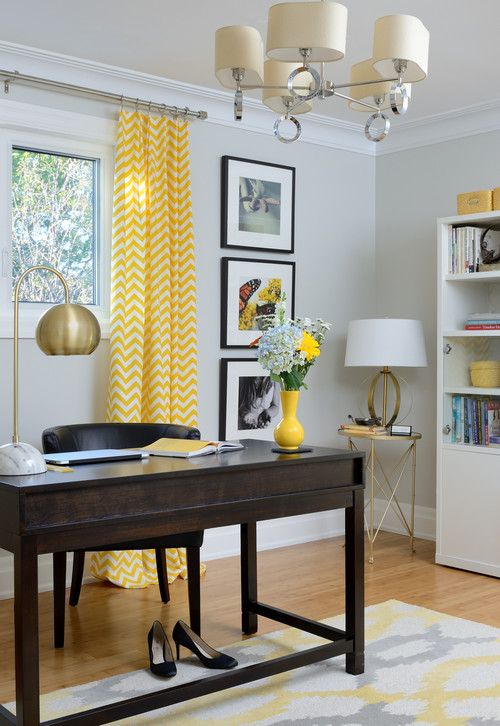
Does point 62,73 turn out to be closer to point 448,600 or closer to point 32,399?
point 32,399

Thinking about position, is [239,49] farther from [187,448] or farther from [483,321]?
[483,321]

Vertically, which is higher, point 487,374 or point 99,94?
point 99,94

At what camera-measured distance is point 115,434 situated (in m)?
4.14

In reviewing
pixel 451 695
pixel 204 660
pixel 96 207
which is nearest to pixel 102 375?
pixel 96 207

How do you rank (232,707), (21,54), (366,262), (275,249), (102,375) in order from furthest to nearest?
(366,262) → (275,249) → (102,375) → (21,54) → (232,707)

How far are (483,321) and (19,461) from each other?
3125 mm

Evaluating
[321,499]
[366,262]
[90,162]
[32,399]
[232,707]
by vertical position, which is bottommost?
[232,707]

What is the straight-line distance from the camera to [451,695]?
3084 mm

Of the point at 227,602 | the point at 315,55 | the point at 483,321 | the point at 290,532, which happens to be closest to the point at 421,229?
the point at 483,321

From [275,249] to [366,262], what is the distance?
0.90 meters

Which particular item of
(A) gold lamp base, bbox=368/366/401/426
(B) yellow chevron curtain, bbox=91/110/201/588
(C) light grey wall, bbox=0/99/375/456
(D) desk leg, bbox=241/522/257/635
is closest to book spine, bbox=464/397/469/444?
(A) gold lamp base, bbox=368/366/401/426

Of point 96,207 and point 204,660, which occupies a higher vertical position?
point 96,207

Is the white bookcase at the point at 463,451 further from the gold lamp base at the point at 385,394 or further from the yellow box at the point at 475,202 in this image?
the gold lamp base at the point at 385,394

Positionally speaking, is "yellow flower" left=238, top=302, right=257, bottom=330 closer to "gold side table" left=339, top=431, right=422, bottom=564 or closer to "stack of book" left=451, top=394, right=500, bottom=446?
"gold side table" left=339, top=431, right=422, bottom=564
